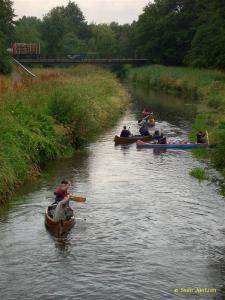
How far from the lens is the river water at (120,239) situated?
45.2ft

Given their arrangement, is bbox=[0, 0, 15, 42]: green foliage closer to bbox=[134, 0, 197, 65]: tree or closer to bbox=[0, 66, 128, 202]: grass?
bbox=[134, 0, 197, 65]: tree

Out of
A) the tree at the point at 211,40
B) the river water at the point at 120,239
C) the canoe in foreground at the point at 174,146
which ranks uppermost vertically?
the tree at the point at 211,40

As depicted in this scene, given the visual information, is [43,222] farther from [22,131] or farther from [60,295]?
[22,131]

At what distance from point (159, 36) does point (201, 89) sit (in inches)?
1475

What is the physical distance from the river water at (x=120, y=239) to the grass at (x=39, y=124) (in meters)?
1.09

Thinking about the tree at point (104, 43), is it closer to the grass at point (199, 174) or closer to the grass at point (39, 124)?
the grass at point (39, 124)

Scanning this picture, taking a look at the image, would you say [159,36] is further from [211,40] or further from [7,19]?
[7,19]

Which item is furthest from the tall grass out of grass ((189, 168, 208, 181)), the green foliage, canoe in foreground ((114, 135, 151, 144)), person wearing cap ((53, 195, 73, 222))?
the green foliage

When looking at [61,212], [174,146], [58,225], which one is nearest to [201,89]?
[174,146]

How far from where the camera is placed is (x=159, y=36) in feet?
313

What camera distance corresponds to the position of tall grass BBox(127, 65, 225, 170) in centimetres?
2950

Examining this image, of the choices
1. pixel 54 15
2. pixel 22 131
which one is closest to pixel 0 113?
pixel 22 131

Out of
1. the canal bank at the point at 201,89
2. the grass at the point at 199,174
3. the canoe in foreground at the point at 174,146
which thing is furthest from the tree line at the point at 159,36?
the grass at the point at 199,174

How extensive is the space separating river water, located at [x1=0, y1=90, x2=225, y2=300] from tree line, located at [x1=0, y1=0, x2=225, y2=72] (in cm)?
3975
